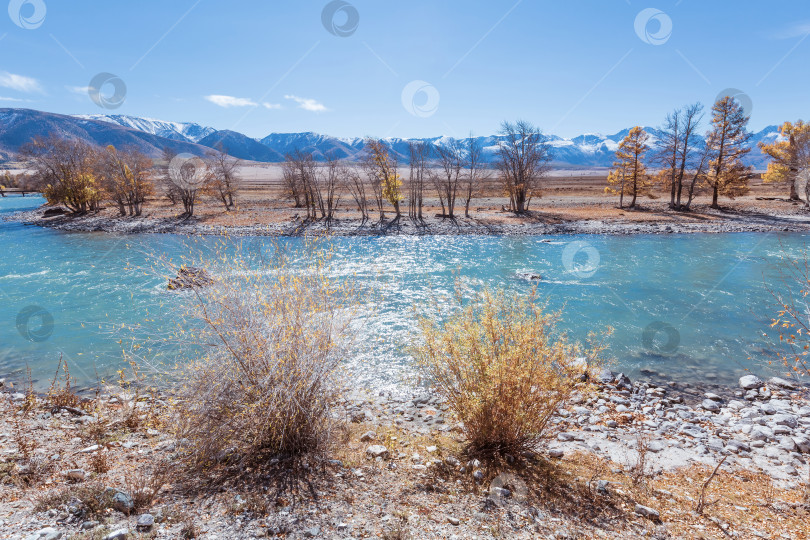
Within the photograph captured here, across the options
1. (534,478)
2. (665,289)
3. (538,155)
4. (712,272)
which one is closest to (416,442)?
(534,478)

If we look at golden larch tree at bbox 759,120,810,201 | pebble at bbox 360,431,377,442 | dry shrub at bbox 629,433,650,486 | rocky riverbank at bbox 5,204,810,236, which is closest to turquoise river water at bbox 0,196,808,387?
pebble at bbox 360,431,377,442

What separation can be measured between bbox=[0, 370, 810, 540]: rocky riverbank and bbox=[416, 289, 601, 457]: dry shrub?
46cm

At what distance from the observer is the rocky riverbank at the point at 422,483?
14.8ft

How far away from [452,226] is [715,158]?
104ft

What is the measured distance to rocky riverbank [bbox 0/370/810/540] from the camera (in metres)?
4.50

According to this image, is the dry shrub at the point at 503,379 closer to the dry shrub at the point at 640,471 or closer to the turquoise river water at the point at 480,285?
the dry shrub at the point at 640,471

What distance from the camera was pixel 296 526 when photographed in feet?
14.8

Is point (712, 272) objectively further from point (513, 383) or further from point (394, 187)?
point (394, 187)

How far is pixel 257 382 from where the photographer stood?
19.7 ft

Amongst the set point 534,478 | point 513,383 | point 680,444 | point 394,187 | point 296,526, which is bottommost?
point 680,444

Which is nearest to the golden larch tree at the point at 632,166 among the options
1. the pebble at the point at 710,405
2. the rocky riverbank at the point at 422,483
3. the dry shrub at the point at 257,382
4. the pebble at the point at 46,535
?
the pebble at the point at 710,405

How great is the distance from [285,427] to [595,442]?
19.1ft

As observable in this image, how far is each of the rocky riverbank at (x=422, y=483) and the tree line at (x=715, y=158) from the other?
46.8 meters

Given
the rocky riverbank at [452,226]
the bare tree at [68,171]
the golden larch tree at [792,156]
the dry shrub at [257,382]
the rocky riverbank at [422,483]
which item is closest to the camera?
the rocky riverbank at [422,483]
